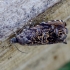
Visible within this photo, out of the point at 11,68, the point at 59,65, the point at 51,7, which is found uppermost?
the point at 51,7

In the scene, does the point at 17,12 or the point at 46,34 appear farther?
the point at 46,34

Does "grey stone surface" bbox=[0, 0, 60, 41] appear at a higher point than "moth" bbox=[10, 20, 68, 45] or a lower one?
higher

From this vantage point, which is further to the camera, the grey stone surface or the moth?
the moth

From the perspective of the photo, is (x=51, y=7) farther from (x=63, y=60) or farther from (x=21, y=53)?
(x=63, y=60)

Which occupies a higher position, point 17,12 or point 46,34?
point 17,12

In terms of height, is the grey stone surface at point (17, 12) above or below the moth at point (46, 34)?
above

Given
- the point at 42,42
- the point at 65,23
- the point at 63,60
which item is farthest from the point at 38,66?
the point at 65,23

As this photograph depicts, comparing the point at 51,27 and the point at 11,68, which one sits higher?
the point at 51,27

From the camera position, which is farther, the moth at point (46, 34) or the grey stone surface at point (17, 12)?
the moth at point (46, 34)
